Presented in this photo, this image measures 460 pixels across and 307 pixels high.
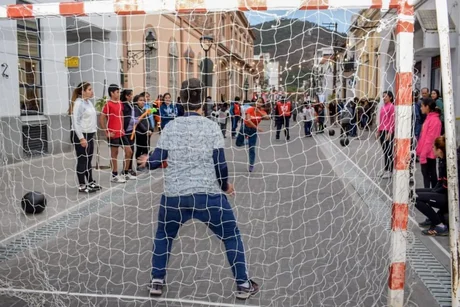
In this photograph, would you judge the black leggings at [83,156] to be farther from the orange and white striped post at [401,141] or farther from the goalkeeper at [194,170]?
the orange and white striped post at [401,141]

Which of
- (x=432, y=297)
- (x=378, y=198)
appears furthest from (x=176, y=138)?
(x=378, y=198)

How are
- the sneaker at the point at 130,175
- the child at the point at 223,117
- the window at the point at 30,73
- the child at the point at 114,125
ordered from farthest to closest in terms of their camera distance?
the child at the point at 223,117, the window at the point at 30,73, the sneaker at the point at 130,175, the child at the point at 114,125

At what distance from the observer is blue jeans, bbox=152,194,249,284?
12.4 feet

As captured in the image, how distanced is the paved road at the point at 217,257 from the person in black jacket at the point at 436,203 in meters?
0.53

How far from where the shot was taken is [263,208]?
716 cm

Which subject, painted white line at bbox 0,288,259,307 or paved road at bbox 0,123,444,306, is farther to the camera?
paved road at bbox 0,123,444,306

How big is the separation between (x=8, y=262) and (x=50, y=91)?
9194mm

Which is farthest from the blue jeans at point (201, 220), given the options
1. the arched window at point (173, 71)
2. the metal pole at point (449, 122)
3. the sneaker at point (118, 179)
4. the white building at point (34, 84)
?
the white building at point (34, 84)

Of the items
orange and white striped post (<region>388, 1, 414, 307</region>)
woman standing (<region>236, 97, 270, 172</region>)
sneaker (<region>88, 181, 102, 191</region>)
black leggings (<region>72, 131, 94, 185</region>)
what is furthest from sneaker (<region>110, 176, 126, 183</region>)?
orange and white striped post (<region>388, 1, 414, 307</region>)

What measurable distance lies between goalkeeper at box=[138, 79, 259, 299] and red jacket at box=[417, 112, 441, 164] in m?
4.36

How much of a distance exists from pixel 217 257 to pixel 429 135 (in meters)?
3.90

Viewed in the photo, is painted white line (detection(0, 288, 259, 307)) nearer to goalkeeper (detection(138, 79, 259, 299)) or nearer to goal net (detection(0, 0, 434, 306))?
goal net (detection(0, 0, 434, 306))

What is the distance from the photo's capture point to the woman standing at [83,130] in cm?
769

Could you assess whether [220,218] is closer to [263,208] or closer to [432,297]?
[432,297]
